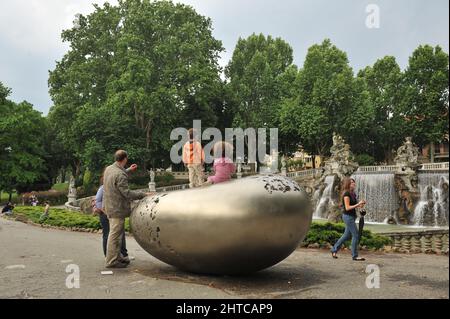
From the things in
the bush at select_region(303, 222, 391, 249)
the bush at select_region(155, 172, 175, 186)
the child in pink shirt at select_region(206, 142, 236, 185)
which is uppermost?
the child in pink shirt at select_region(206, 142, 236, 185)

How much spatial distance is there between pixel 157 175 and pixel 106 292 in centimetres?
4505

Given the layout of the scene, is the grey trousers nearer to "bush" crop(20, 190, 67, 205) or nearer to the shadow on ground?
the shadow on ground

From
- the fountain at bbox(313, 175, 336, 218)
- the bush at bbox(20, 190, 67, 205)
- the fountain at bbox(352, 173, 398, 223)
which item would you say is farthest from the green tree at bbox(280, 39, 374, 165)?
the bush at bbox(20, 190, 67, 205)

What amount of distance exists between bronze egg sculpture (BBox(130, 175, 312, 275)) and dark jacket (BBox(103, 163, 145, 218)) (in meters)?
1.11

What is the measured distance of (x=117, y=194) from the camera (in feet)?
28.6

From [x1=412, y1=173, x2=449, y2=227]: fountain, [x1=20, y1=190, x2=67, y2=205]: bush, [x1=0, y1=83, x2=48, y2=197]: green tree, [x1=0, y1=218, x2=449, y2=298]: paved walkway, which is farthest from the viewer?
[x1=0, y1=83, x2=48, y2=197]: green tree

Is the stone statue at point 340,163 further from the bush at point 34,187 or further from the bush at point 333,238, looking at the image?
the bush at point 34,187

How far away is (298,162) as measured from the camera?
231 ft

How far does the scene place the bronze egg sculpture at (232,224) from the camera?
6941mm

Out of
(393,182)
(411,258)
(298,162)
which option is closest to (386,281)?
(411,258)

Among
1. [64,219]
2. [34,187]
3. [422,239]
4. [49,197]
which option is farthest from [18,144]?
[422,239]

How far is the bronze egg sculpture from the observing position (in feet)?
22.8

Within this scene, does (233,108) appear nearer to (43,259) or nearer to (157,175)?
(157,175)

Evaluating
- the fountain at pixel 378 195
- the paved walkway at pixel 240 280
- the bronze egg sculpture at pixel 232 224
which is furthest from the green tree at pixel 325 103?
the bronze egg sculpture at pixel 232 224
